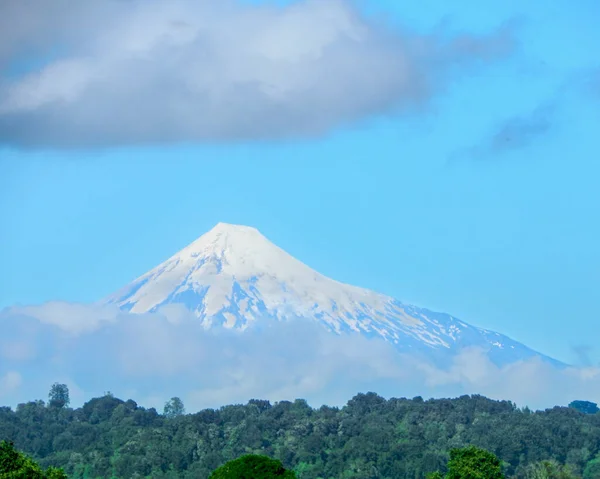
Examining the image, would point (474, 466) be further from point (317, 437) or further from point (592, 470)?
point (317, 437)

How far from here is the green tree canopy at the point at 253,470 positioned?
293 ft

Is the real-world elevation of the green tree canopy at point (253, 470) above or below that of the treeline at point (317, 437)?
below

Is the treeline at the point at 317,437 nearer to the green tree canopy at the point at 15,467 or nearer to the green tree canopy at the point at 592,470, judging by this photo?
the green tree canopy at the point at 592,470

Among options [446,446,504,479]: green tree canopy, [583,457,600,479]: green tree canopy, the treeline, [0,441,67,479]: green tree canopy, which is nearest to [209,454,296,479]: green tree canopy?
[446,446,504,479]: green tree canopy

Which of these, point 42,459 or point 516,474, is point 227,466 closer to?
point 516,474

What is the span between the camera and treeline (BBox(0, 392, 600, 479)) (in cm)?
15525

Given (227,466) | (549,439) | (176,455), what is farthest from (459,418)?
(227,466)

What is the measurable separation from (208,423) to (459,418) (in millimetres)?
31514

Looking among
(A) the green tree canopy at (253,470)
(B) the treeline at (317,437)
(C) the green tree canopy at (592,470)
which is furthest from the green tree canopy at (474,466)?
(C) the green tree canopy at (592,470)

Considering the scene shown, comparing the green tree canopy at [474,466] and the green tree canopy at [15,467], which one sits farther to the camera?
the green tree canopy at [474,466]

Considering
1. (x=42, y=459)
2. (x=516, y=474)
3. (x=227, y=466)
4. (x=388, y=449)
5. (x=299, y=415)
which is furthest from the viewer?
(x=299, y=415)

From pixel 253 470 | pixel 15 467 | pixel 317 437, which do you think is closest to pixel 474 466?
pixel 253 470

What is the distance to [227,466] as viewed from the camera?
92625mm

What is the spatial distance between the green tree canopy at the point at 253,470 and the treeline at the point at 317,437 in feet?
174
